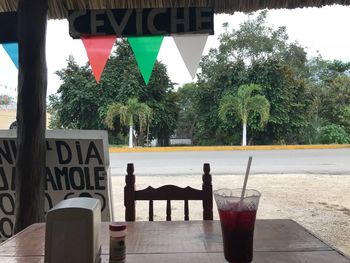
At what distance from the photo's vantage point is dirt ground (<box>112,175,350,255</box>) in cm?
347

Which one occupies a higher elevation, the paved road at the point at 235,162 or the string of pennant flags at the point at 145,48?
the string of pennant flags at the point at 145,48

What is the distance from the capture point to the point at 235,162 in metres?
8.16

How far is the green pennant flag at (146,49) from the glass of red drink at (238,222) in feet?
5.08

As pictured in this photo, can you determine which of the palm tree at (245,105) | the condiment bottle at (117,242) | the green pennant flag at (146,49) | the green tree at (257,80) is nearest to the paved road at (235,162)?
the palm tree at (245,105)

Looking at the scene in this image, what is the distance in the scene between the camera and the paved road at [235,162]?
701 centimetres

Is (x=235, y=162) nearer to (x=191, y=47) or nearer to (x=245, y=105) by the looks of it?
(x=245, y=105)

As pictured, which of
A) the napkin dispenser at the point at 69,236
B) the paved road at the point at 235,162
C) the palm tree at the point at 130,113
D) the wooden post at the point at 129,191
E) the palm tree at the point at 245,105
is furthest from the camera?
the palm tree at the point at 245,105

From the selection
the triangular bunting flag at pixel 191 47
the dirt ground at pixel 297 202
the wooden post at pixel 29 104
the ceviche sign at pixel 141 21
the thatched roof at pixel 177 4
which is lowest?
Answer: the dirt ground at pixel 297 202

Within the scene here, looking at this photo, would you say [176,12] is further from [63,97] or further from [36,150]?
[63,97]

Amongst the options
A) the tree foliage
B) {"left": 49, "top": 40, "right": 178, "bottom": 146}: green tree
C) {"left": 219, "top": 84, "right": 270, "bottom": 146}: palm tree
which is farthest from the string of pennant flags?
the tree foliage

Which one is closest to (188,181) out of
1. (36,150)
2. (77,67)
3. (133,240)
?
(36,150)

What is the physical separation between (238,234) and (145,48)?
1.68 metres

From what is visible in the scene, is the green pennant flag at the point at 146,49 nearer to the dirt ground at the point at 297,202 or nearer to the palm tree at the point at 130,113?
the dirt ground at the point at 297,202

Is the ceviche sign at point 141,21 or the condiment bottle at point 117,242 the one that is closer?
the condiment bottle at point 117,242
